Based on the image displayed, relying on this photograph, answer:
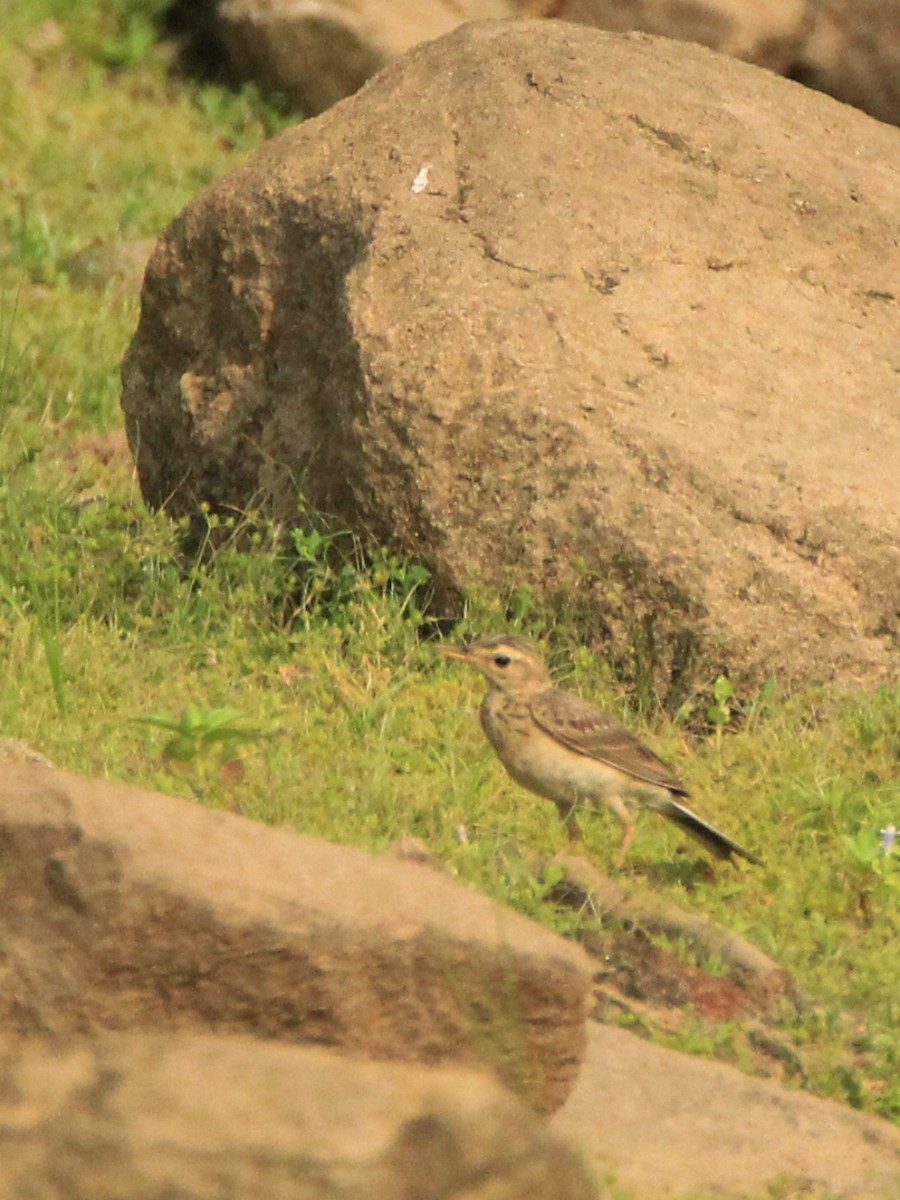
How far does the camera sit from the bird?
20.6 feet

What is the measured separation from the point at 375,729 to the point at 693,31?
743cm

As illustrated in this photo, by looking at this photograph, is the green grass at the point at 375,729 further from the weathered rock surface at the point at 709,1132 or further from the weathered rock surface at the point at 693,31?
the weathered rock surface at the point at 693,31

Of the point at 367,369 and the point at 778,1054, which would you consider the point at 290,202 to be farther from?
the point at 778,1054

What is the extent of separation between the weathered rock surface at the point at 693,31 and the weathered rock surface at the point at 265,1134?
35.1 feet

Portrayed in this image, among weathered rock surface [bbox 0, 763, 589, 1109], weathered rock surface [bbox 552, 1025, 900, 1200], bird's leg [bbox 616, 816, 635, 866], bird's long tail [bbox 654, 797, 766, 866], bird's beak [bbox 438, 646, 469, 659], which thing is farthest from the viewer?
bird's beak [bbox 438, 646, 469, 659]

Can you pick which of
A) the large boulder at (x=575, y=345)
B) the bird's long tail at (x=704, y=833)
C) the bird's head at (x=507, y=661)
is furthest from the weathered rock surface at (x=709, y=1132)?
the large boulder at (x=575, y=345)

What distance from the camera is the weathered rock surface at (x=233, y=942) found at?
3.74 meters

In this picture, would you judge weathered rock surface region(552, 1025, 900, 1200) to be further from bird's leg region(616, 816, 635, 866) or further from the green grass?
bird's leg region(616, 816, 635, 866)

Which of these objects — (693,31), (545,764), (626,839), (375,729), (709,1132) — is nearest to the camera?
(709,1132)

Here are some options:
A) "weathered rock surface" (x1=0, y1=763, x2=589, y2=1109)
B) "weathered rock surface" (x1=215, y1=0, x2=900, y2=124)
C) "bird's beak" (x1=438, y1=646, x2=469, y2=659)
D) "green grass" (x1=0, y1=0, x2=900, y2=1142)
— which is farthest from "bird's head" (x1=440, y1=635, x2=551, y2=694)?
"weathered rock surface" (x1=215, y1=0, x2=900, y2=124)

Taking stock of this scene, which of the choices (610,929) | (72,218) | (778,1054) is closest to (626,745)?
(610,929)

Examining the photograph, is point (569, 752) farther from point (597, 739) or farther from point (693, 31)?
point (693, 31)

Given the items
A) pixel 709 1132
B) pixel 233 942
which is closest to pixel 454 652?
pixel 709 1132

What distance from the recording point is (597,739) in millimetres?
6336
